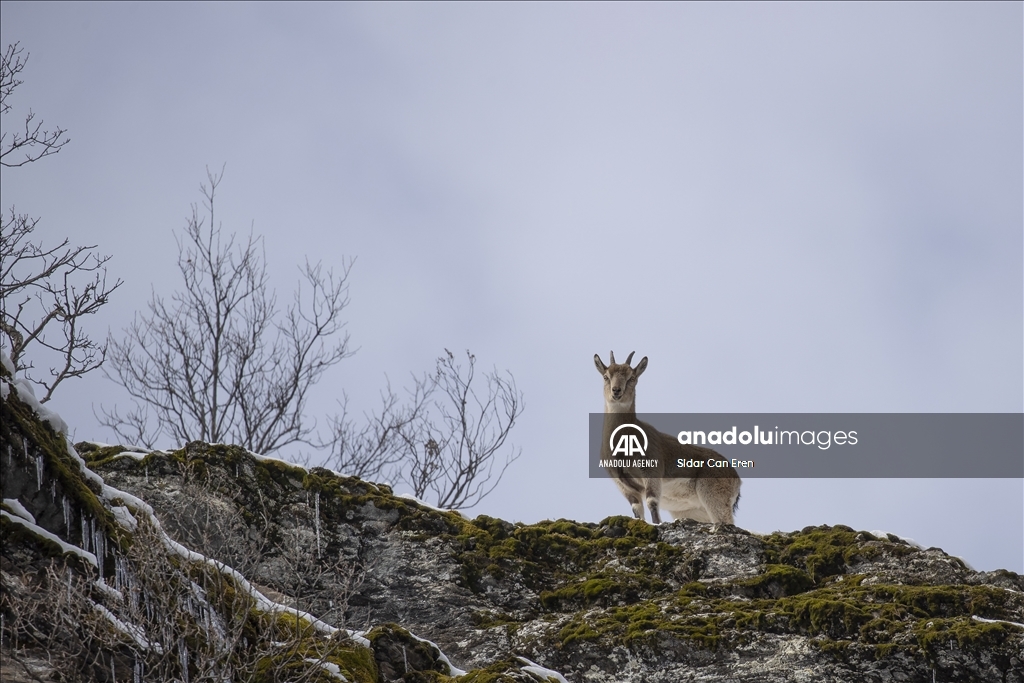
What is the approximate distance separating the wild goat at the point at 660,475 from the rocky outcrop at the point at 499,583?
1447 mm

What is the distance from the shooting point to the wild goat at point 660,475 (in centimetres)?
1317

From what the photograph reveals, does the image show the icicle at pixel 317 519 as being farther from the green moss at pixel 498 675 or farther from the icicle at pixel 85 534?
the icicle at pixel 85 534

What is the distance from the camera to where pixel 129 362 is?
Answer: 23.9 m

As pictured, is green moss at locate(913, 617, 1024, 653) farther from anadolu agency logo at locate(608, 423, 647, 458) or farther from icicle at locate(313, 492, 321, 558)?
icicle at locate(313, 492, 321, 558)

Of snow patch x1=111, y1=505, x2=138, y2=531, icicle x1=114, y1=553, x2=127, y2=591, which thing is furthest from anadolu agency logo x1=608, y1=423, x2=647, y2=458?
icicle x1=114, y1=553, x2=127, y2=591

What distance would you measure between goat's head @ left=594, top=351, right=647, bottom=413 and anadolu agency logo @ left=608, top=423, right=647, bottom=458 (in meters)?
0.35

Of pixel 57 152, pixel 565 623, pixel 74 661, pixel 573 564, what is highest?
pixel 57 152

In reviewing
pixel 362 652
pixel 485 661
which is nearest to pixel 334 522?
pixel 485 661

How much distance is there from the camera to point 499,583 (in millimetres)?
10867

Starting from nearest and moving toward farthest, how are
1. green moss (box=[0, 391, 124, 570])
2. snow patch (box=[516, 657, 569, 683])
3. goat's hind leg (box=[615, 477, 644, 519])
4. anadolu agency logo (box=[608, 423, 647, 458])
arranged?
1. green moss (box=[0, 391, 124, 570])
2. snow patch (box=[516, 657, 569, 683])
3. goat's hind leg (box=[615, 477, 644, 519])
4. anadolu agency logo (box=[608, 423, 647, 458])

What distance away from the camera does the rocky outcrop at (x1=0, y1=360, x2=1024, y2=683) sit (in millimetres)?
7742

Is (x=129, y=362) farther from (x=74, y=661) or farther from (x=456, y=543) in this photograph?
(x=74, y=661)

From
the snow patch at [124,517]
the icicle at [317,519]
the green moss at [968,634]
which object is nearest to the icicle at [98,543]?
the snow patch at [124,517]

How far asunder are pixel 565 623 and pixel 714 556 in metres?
1.96
